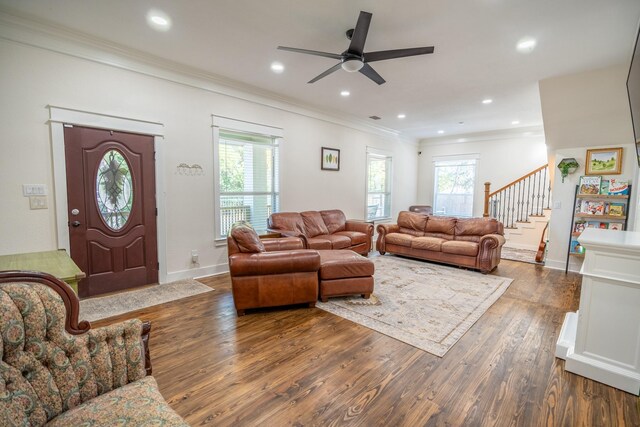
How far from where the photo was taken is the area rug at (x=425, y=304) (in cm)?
267

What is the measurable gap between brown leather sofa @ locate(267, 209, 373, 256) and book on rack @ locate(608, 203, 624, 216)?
3.67 meters

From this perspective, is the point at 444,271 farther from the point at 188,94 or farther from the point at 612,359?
the point at 188,94

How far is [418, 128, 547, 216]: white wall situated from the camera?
22.7ft

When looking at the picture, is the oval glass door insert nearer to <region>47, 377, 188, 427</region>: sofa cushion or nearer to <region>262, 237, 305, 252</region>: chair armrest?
<region>262, 237, 305, 252</region>: chair armrest

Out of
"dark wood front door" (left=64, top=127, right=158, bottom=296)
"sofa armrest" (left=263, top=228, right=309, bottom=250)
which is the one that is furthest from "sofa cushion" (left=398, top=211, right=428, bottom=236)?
"dark wood front door" (left=64, top=127, right=158, bottom=296)

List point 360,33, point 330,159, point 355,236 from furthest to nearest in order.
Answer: point 330,159 < point 355,236 < point 360,33

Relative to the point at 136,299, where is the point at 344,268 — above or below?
above

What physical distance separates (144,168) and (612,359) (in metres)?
4.84

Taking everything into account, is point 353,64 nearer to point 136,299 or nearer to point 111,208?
point 111,208

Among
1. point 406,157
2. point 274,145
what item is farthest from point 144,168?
point 406,157

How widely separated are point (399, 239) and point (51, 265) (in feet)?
16.0

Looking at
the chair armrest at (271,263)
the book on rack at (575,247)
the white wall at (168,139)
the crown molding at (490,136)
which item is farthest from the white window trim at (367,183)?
the chair armrest at (271,263)

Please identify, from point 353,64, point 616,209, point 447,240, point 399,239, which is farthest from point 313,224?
point 616,209

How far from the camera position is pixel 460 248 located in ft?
15.6
